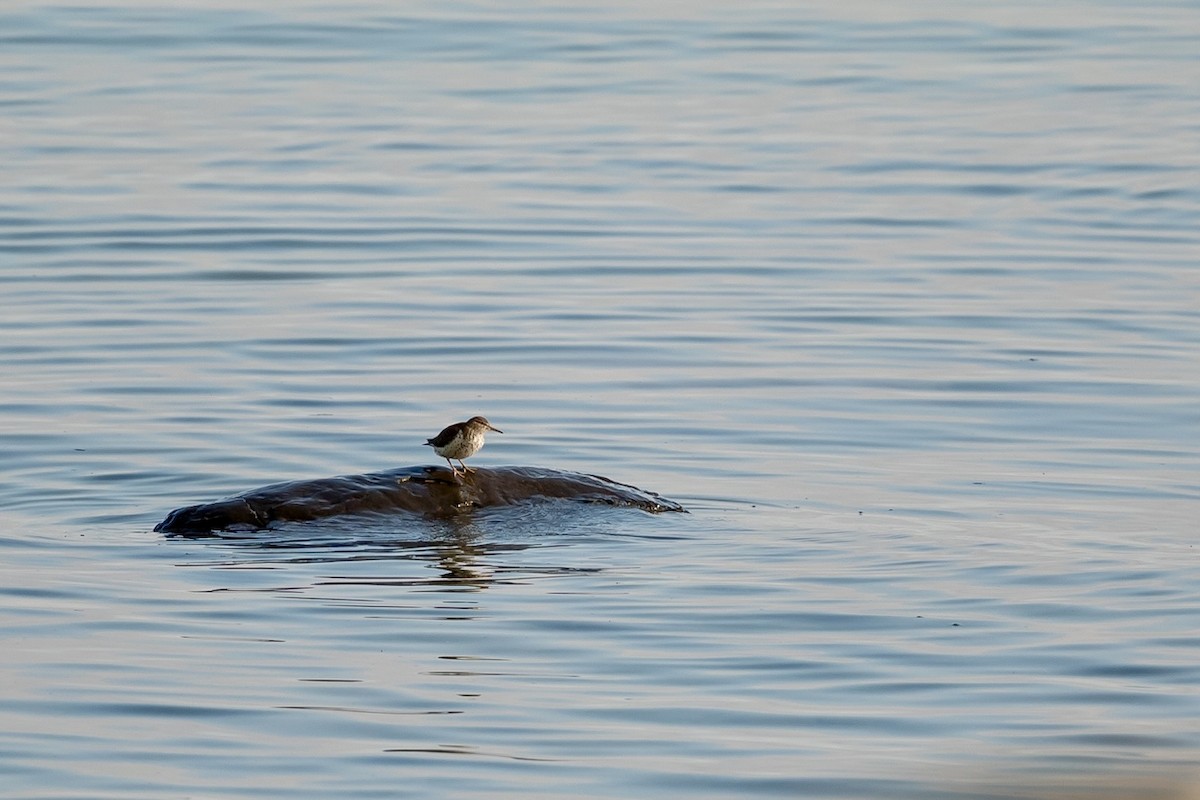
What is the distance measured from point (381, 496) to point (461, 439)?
0.43 meters

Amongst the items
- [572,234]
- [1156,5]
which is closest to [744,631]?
[572,234]

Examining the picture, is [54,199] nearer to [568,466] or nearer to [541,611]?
[568,466]

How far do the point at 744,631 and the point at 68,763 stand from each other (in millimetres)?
2800

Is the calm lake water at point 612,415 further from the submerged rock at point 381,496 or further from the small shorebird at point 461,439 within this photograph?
the small shorebird at point 461,439

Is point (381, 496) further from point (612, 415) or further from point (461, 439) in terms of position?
point (612, 415)

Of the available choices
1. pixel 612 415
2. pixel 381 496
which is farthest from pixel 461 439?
pixel 612 415

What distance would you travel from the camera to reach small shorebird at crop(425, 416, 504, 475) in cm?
973

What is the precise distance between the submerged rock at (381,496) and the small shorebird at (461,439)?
0.41 ft

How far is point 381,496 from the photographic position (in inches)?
384

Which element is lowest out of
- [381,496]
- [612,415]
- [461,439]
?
[381,496]

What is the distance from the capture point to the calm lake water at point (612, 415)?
7.12 m

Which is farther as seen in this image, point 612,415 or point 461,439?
point 612,415

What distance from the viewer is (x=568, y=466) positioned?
12.0m

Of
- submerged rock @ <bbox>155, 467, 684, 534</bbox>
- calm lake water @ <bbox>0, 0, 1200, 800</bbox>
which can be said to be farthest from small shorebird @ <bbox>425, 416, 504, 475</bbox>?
calm lake water @ <bbox>0, 0, 1200, 800</bbox>
